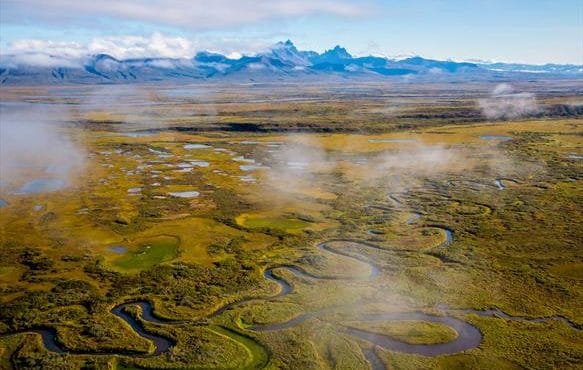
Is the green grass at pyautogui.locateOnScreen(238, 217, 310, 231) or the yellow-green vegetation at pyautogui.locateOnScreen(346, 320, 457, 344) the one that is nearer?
the yellow-green vegetation at pyautogui.locateOnScreen(346, 320, 457, 344)

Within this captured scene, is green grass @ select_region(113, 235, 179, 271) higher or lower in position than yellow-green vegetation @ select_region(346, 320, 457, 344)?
lower

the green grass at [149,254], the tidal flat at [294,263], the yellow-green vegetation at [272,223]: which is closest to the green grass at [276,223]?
the yellow-green vegetation at [272,223]

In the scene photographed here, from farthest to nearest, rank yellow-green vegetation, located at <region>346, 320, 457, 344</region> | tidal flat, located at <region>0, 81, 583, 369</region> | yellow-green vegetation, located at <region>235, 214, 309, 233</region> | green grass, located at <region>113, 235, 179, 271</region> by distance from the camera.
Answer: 1. yellow-green vegetation, located at <region>235, 214, 309, 233</region>
2. green grass, located at <region>113, 235, 179, 271</region>
3. yellow-green vegetation, located at <region>346, 320, 457, 344</region>
4. tidal flat, located at <region>0, 81, 583, 369</region>

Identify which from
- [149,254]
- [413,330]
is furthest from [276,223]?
[413,330]

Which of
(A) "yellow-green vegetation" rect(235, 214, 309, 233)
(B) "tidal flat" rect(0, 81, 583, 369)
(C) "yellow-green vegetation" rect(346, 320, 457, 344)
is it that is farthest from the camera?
(A) "yellow-green vegetation" rect(235, 214, 309, 233)

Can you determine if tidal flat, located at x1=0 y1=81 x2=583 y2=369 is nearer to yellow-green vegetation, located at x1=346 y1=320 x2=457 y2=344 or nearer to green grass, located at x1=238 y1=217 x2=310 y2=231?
yellow-green vegetation, located at x1=346 y1=320 x2=457 y2=344

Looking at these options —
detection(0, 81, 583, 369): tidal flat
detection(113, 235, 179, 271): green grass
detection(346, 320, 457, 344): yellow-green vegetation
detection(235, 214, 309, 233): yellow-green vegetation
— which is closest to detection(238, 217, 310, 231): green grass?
detection(235, 214, 309, 233): yellow-green vegetation

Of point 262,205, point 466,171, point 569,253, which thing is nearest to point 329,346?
point 569,253

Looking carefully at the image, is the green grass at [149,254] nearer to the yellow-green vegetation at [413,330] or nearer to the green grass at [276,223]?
the green grass at [276,223]

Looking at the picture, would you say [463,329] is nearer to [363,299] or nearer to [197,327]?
[363,299]
